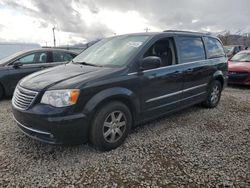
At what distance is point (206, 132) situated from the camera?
12.6 ft

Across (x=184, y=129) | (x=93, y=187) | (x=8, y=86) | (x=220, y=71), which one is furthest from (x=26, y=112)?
(x=220, y=71)

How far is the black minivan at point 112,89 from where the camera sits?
270cm

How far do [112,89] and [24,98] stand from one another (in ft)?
3.90

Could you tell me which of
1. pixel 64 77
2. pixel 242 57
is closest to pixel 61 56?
pixel 64 77

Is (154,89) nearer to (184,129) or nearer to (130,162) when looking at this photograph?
(184,129)

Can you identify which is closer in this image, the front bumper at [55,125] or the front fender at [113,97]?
the front bumper at [55,125]

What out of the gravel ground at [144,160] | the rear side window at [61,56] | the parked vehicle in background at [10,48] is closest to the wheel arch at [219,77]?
the gravel ground at [144,160]

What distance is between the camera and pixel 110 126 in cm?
308

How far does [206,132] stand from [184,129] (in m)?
0.38

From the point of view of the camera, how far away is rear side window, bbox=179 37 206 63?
13.7 feet

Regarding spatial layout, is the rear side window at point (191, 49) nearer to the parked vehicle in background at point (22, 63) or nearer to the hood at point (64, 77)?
the hood at point (64, 77)

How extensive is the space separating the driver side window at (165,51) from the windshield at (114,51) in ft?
0.82

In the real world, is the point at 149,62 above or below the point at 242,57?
below

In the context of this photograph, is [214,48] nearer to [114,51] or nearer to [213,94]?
[213,94]
